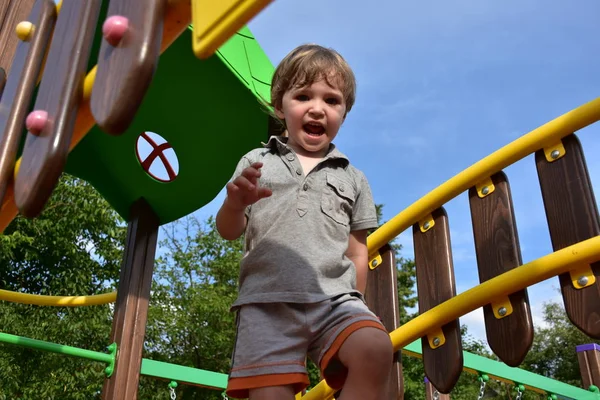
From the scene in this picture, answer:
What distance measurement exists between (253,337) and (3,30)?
1.43 meters

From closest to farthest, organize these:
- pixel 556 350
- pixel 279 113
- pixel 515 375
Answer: pixel 279 113, pixel 515 375, pixel 556 350

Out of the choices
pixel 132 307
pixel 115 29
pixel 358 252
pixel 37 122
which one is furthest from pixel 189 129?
pixel 115 29

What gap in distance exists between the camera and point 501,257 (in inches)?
62.6

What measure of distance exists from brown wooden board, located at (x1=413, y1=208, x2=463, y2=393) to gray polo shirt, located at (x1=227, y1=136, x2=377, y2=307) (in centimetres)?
32

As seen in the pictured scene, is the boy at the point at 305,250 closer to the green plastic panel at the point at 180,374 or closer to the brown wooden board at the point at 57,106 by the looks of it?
the brown wooden board at the point at 57,106

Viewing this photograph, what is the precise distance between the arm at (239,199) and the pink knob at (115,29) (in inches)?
15.3

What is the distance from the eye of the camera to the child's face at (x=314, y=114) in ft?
4.95

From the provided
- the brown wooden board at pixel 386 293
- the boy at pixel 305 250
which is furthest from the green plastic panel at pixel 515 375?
the boy at pixel 305 250

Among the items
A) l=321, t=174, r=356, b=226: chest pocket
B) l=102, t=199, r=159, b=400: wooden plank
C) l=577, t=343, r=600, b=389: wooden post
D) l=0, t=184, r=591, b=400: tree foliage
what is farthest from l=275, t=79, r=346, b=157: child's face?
l=0, t=184, r=591, b=400: tree foliage

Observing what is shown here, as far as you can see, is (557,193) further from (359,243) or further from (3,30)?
(3,30)

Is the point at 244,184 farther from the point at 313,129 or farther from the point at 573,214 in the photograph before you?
the point at 573,214

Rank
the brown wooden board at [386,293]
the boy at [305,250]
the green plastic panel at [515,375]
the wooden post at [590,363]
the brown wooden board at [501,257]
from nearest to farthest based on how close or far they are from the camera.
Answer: the boy at [305,250], the brown wooden board at [501,257], the brown wooden board at [386,293], the green plastic panel at [515,375], the wooden post at [590,363]

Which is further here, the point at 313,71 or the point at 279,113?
the point at 279,113

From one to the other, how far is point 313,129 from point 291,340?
1.82 feet
